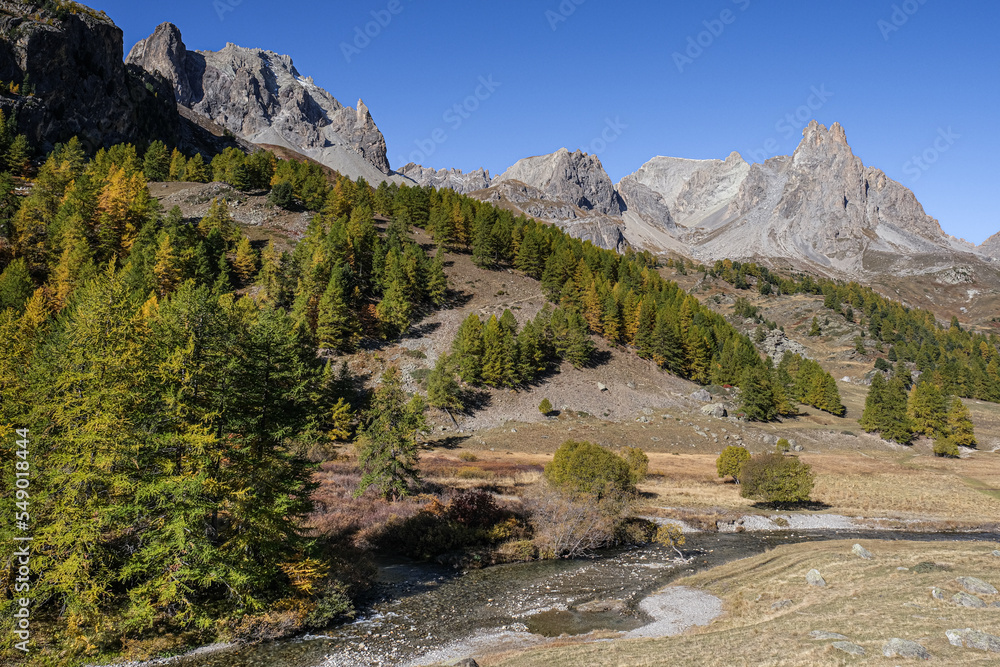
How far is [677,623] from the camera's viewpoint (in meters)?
17.8

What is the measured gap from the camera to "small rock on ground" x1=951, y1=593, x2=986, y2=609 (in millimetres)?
14344

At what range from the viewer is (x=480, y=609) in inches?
790

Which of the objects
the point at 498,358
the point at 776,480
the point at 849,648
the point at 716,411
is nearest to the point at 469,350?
the point at 498,358

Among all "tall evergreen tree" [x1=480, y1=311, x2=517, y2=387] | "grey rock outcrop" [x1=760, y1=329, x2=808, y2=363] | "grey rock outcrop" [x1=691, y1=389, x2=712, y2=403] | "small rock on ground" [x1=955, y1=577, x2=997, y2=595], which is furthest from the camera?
"grey rock outcrop" [x1=760, y1=329, x2=808, y2=363]

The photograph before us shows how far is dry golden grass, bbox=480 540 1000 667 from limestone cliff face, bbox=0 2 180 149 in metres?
166

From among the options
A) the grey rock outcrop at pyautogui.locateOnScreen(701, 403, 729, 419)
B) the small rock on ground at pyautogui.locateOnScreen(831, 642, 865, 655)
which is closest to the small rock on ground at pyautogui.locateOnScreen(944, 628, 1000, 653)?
the small rock on ground at pyautogui.locateOnScreen(831, 642, 865, 655)

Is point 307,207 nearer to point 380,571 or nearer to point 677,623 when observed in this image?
point 380,571

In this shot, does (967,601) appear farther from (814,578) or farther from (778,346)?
(778,346)

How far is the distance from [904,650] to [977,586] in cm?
868

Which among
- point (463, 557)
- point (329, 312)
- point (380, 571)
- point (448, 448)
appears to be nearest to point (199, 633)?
point (380, 571)

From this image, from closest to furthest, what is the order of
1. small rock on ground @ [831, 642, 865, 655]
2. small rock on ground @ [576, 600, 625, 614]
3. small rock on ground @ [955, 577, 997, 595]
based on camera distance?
small rock on ground @ [831, 642, 865, 655] → small rock on ground @ [955, 577, 997, 595] → small rock on ground @ [576, 600, 625, 614]

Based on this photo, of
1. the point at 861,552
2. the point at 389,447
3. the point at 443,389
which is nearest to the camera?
the point at 861,552

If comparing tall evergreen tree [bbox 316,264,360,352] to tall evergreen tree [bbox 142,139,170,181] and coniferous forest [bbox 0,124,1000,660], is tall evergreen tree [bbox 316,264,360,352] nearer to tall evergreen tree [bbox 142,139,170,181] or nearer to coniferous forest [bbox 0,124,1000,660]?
coniferous forest [bbox 0,124,1000,660]

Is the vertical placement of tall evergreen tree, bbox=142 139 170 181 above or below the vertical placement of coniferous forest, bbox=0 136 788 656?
above
